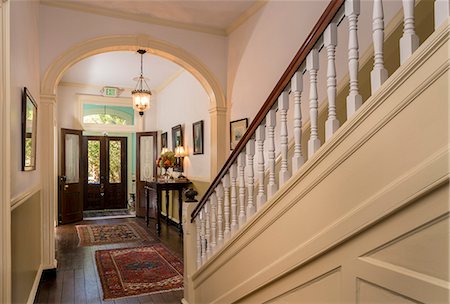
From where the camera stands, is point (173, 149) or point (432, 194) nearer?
point (432, 194)

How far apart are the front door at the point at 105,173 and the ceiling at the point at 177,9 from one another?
214 inches

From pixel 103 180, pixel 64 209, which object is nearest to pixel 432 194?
pixel 64 209

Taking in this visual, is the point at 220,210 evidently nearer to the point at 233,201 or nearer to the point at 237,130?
the point at 233,201

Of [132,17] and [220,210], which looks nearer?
[220,210]

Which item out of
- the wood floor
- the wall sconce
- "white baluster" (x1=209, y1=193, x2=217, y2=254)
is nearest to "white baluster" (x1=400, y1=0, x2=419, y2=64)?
"white baluster" (x1=209, y1=193, x2=217, y2=254)

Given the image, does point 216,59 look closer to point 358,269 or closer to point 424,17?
point 424,17

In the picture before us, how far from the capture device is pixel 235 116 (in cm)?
443

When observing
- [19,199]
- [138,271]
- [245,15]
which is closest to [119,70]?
[245,15]

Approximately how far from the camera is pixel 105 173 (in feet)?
29.6

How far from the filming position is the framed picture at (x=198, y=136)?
566 cm

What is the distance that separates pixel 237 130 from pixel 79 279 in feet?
8.58

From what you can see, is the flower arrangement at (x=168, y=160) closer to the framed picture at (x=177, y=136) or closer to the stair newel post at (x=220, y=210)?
the framed picture at (x=177, y=136)

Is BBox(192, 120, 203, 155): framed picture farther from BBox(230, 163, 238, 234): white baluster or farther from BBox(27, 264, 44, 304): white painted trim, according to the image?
BBox(230, 163, 238, 234): white baluster

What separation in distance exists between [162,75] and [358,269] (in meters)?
6.44
